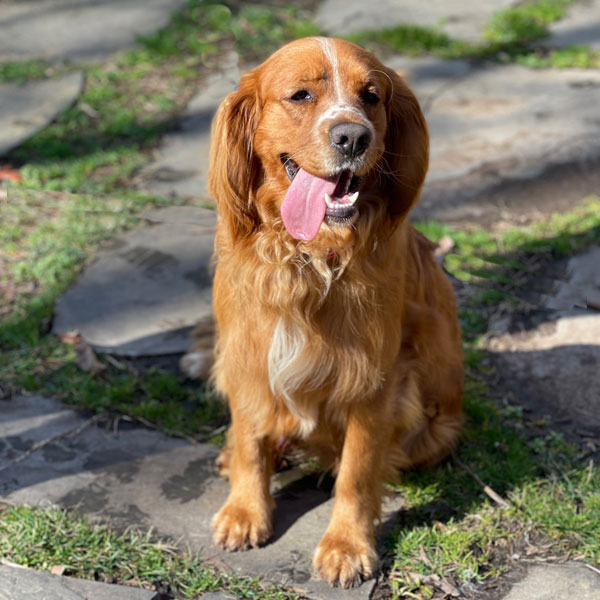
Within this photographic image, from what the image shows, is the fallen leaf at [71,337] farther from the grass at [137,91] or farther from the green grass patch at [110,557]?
the grass at [137,91]

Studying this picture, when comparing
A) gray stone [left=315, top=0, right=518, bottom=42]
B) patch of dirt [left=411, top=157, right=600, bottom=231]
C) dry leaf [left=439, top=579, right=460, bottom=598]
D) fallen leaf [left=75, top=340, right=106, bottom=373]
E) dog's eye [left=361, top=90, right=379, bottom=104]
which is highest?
dog's eye [left=361, top=90, right=379, bottom=104]

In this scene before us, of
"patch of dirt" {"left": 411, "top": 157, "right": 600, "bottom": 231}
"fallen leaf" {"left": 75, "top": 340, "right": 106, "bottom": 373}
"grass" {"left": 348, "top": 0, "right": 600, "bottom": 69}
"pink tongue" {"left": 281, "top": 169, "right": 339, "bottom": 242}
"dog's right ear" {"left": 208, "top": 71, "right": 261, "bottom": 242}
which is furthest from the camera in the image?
"grass" {"left": 348, "top": 0, "right": 600, "bottom": 69}

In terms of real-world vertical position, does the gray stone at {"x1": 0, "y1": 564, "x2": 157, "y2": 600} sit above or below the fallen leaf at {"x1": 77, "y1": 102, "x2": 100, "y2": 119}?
below

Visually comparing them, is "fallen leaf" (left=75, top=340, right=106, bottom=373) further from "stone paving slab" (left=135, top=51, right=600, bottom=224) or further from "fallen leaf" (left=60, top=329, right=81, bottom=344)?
"stone paving slab" (left=135, top=51, right=600, bottom=224)

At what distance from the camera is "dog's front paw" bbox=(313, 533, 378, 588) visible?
3.26 m

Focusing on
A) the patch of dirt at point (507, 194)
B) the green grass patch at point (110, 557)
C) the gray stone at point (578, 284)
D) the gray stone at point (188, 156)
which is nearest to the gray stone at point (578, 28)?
the patch of dirt at point (507, 194)

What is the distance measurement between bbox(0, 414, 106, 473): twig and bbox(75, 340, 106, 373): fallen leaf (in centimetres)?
38

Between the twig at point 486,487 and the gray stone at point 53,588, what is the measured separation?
4.81 feet

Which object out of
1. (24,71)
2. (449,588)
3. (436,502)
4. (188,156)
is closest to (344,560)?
(449,588)

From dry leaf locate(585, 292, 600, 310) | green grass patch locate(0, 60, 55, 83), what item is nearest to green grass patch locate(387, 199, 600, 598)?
dry leaf locate(585, 292, 600, 310)

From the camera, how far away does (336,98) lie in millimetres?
3018

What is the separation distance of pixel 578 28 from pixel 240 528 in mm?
6610

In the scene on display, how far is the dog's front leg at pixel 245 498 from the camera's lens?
3.43m

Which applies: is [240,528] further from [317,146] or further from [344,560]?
[317,146]
